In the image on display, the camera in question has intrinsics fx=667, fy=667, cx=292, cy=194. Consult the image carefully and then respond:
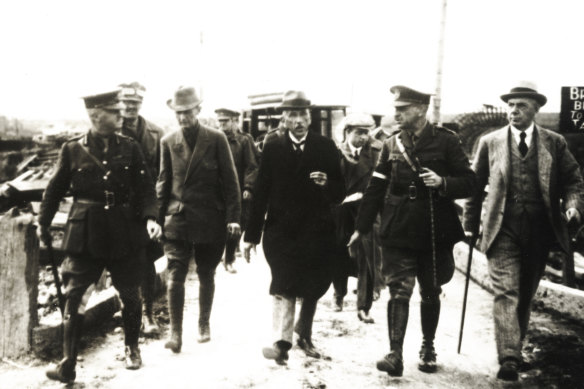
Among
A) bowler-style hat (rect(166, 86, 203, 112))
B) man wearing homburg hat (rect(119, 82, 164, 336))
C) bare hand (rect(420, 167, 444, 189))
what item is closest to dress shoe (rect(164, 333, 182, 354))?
man wearing homburg hat (rect(119, 82, 164, 336))

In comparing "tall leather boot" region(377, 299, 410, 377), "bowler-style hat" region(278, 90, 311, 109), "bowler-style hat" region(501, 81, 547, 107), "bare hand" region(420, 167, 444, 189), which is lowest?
"tall leather boot" region(377, 299, 410, 377)

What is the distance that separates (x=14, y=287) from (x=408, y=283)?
121 inches

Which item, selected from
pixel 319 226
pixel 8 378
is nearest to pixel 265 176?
pixel 319 226

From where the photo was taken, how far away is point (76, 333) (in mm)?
4711

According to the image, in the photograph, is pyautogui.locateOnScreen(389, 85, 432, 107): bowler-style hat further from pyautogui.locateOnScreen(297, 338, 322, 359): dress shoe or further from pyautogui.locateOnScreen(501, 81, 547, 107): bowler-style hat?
pyautogui.locateOnScreen(297, 338, 322, 359): dress shoe

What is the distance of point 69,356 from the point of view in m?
4.65

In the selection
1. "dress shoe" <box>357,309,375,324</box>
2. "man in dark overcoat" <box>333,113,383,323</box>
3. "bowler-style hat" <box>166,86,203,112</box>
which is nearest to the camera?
"bowler-style hat" <box>166,86,203,112</box>

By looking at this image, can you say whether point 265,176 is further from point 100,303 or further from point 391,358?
point 100,303

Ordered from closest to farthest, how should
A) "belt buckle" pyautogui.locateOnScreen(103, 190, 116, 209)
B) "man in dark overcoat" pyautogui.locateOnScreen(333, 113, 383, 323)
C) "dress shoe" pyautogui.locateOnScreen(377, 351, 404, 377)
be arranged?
"belt buckle" pyautogui.locateOnScreen(103, 190, 116, 209) → "dress shoe" pyautogui.locateOnScreen(377, 351, 404, 377) → "man in dark overcoat" pyautogui.locateOnScreen(333, 113, 383, 323)

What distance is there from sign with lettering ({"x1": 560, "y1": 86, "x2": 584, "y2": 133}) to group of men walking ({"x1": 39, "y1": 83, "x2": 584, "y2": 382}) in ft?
7.12

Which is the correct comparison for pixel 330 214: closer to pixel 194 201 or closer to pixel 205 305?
pixel 194 201

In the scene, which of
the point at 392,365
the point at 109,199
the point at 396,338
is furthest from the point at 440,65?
the point at 109,199

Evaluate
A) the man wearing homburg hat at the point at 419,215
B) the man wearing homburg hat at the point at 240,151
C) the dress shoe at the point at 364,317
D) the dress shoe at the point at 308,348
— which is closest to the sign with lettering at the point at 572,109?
the man wearing homburg hat at the point at 419,215

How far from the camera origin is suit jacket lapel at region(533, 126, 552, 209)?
5047 mm
